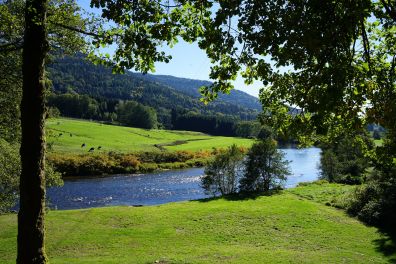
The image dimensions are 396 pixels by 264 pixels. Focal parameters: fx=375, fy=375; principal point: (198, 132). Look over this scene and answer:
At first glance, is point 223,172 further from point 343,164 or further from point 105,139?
point 105,139

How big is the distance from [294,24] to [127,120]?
192 meters

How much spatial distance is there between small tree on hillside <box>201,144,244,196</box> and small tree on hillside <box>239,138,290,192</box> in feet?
8.65

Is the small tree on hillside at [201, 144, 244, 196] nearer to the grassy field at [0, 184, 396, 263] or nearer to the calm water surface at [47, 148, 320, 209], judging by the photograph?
the calm water surface at [47, 148, 320, 209]

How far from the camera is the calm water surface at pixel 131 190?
56.4 m

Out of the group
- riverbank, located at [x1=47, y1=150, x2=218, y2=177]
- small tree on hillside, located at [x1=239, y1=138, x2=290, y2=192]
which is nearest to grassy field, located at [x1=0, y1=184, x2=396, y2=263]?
small tree on hillside, located at [x1=239, y1=138, x2=290, y2=192]

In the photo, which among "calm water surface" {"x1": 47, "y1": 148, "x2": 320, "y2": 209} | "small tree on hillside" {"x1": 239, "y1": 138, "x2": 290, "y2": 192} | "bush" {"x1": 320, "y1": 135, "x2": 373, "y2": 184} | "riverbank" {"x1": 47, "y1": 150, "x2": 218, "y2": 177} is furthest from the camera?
"riverbank" {"x1": 47, "y1": 150, "x2": 218, "y2": 177}

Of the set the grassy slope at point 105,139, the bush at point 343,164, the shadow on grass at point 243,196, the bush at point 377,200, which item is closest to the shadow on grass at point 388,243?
the bush at point 377,200

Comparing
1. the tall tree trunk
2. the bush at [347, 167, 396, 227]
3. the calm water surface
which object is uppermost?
the tall tree trunk

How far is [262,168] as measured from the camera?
5547 centimetres

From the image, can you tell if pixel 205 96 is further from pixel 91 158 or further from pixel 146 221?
pixel 91 158

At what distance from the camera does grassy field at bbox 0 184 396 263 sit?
25062mm

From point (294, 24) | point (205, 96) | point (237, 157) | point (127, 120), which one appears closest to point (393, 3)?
point (294, 24)

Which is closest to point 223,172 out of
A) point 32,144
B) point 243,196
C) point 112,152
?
point 243,196

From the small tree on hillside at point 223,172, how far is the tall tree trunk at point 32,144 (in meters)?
48.3
